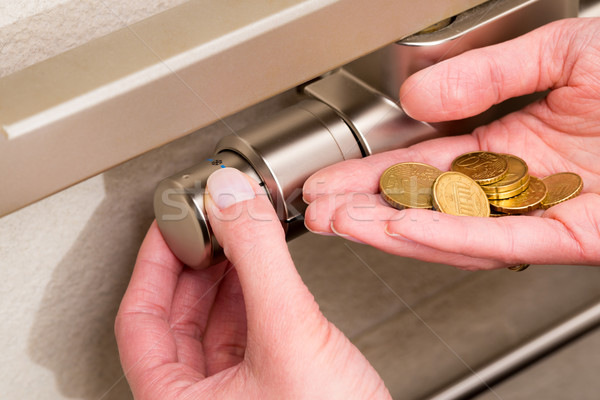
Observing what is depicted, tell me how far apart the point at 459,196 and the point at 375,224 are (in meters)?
0.10

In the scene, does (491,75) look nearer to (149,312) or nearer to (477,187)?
(477,187)

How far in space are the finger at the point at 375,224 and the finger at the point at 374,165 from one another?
2cm

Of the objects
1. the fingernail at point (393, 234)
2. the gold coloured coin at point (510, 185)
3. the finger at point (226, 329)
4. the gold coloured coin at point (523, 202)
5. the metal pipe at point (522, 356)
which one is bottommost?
the metal pipe at point (522, 356)

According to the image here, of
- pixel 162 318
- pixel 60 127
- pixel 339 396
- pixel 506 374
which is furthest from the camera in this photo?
pixel 506 374

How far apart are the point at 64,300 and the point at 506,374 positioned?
0.54 m

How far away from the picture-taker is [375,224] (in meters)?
0.49

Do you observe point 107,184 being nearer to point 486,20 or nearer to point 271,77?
point 271,77

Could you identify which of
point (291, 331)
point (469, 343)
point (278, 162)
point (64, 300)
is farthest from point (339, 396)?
point (469, 343)

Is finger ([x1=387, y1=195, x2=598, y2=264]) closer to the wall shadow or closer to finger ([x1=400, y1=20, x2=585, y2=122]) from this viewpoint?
finger ([x1=400, y1=20, x2=585, y2=122])

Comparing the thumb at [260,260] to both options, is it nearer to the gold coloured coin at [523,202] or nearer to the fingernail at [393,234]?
the fingernail at [393,234]

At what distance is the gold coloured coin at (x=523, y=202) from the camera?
1.85 ft

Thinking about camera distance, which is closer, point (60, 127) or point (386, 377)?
point (60, 127)

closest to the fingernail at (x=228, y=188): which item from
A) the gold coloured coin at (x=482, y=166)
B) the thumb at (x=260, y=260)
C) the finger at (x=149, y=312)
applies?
the thumb at (x=260, y=260)

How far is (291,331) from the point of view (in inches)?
17.2
